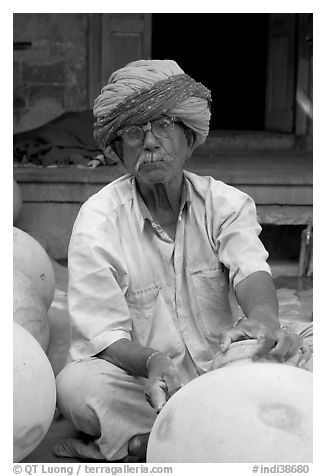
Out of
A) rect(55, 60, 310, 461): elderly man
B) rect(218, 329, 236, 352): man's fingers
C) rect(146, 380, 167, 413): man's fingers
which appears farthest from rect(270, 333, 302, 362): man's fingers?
rect(146, 380, 167, 413): man's fingers

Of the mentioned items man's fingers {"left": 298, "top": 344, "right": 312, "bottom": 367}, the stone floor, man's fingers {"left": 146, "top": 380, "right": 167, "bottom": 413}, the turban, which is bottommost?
the stone floor

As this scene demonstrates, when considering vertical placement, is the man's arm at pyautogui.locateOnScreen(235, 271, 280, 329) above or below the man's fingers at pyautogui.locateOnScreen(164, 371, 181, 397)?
above

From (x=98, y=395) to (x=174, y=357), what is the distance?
385mm

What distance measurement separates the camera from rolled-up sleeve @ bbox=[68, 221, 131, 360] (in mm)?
3426

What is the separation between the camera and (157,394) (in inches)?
117

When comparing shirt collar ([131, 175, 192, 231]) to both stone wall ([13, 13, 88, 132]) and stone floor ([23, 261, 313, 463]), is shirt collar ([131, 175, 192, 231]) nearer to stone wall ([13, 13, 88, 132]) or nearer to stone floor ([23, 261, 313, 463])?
stone floor ([23, 261, 313, 463])

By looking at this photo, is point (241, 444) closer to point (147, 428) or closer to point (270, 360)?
point (270, 360)

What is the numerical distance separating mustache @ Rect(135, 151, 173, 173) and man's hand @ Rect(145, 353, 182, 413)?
81 cm

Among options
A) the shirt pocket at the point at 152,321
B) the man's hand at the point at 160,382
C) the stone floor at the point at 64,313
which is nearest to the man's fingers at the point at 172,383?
the man's hand at the point at 160,382

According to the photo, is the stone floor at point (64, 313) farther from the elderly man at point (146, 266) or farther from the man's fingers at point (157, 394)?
the man's fingers at point (157, 394)

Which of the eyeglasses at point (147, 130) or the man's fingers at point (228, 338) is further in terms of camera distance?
the eyeglasses at point (147, 130)

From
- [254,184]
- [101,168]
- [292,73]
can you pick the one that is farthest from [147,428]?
[292,73]

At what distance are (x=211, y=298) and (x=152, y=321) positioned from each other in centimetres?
27

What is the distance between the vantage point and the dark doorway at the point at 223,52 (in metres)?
14.7
